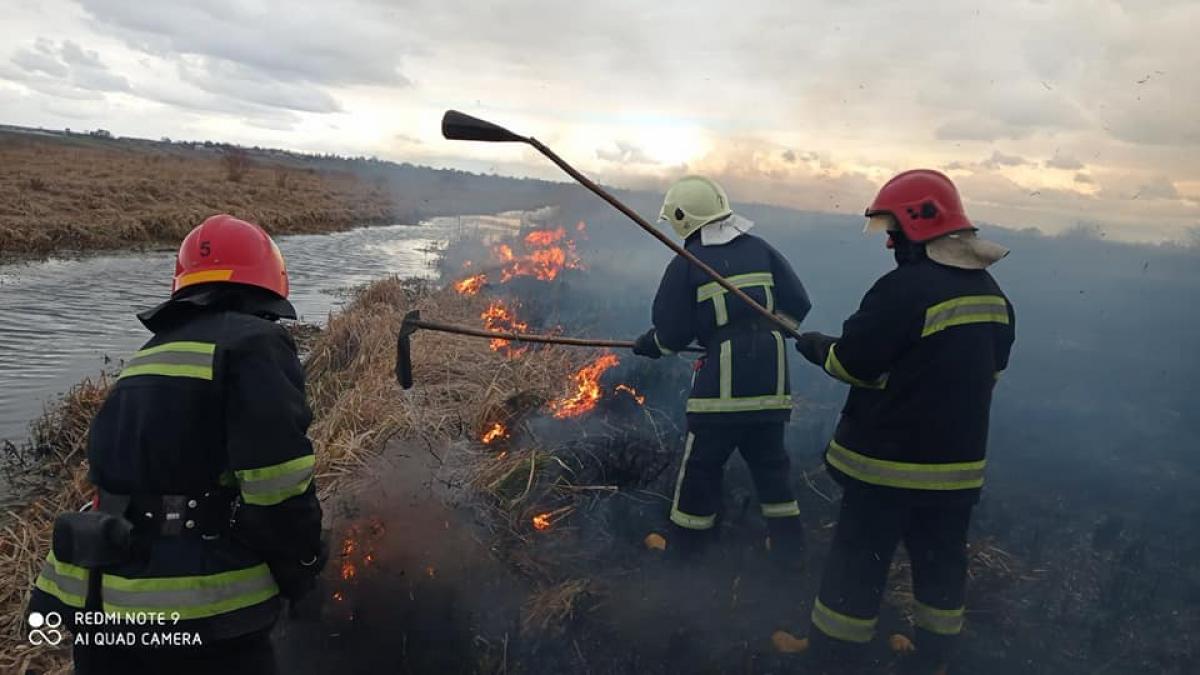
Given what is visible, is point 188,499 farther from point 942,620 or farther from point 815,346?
point 942,620

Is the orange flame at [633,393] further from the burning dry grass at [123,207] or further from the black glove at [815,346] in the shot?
the burning dry grass at [123,207]

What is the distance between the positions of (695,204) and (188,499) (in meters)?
3.18

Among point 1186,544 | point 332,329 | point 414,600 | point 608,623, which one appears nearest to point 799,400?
point 1186,544

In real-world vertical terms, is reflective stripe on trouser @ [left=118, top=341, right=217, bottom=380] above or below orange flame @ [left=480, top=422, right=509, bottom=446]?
above

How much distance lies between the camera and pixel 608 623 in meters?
3.85

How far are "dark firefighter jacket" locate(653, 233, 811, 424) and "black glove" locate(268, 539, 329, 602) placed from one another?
2.40m

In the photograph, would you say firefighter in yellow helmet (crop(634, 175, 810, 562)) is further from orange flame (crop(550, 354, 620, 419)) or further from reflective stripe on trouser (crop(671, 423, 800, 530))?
orange flame (crop(550, 354, 620, 419))

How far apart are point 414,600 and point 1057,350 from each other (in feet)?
32.1

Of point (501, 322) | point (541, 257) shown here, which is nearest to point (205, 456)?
point (501, 322)

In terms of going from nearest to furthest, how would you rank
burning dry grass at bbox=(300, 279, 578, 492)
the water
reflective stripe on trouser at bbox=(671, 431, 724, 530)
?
reflective stripe on trouser at bbox=(671, 431, 724, 530) < burning dry grass at bbox=(300, 279, 578, 492) < the water

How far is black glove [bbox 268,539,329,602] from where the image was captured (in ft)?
7.40

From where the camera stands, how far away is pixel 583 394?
662 centimetres

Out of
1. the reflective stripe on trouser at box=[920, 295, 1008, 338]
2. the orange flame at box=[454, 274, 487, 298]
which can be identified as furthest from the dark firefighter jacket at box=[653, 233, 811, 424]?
the orange flame at box=[454, 274, 487, 298]

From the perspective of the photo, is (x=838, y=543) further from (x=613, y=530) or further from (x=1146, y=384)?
(x=1146, y=384)
